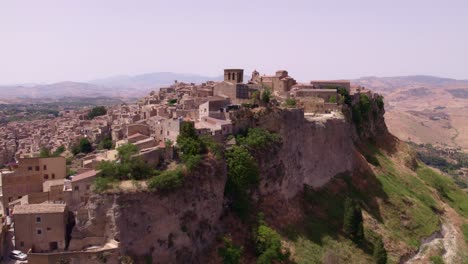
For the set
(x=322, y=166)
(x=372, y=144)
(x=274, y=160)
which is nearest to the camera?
(x=274, y=160)

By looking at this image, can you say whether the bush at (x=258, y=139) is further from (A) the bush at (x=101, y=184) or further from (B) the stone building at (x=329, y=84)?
(B) the stone building at (x=329, y=84)

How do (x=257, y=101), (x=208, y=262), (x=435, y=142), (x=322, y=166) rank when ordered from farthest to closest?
(x=435, y=142) → (x=322, y=166) → (x=257, y=101) → (x=208, y=262)

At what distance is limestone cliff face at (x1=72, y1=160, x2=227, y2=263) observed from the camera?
26.3m

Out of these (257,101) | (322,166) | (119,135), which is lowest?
(322,166)

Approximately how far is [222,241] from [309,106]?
2425cm

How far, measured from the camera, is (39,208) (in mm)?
26047

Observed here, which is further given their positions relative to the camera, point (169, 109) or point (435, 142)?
point (435, 142)

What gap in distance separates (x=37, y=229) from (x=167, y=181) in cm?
778

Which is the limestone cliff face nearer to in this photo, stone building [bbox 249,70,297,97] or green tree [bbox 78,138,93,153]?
green tree [bbox 78,138,93,153]

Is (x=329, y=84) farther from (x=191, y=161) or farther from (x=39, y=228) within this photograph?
(x=39, y=228)

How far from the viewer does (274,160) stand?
1533 inches

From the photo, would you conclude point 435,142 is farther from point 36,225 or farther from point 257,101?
point 36,225

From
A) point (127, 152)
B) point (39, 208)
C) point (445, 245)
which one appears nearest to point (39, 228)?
point (39, 208)

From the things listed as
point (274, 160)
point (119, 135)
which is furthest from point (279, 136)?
point (119, 135)
